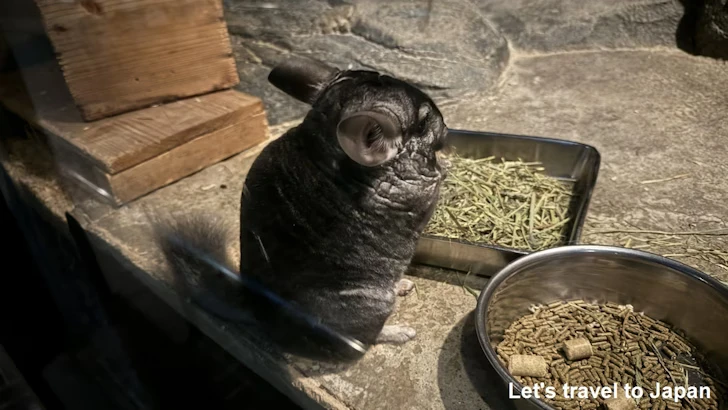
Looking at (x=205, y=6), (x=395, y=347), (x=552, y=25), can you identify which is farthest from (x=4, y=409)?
(x=552, y=25)

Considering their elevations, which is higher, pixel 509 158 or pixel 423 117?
pixel 423 117

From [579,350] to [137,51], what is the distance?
192 centimetres

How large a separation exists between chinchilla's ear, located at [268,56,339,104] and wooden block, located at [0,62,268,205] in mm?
999

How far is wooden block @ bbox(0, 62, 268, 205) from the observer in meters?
2.08

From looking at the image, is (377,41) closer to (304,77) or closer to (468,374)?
(304,77)

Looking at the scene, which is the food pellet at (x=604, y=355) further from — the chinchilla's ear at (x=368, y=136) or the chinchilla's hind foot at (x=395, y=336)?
the chinchilla's ear at (x=368, y=136)

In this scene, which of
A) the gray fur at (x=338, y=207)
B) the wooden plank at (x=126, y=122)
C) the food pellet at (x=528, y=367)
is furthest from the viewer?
the wooden plank at (x=126, y=122)

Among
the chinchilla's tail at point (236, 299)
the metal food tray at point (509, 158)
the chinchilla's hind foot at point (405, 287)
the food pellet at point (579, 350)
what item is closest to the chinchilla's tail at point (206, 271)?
the chinchilla's tail at point (236, 299)

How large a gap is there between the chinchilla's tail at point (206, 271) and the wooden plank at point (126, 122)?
0.60 metres

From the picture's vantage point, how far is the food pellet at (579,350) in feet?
4.60

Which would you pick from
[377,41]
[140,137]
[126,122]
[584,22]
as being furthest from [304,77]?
[584,22]

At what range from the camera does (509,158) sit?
2.17 m

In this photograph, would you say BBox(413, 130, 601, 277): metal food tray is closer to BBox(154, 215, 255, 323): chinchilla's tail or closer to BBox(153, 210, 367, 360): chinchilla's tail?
BBox(153, 210, 367, 360): chinchilla's tail

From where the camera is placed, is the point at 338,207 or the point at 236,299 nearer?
the point at 338,207
